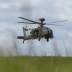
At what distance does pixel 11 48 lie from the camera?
267cm

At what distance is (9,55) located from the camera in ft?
8.11

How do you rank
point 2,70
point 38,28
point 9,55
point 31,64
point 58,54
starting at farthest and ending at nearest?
point 38,28, point 58,54, point 9,55, point 31,64, point 2,70

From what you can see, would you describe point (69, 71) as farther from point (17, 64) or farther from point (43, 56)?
point (43, 56)

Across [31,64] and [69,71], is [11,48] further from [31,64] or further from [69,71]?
[69,71]

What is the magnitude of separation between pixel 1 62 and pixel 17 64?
14 centimetres

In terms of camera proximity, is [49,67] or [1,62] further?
[1,62]

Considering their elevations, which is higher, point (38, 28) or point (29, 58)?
point (29, 58)

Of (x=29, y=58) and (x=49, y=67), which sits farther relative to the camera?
(x=29, y=58)

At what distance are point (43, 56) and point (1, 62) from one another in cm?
64

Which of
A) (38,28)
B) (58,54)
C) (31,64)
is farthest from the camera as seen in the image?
(38,28)

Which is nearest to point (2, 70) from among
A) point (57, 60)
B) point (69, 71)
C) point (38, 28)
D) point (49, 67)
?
point (49, 67)

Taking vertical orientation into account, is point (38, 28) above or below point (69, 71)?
below

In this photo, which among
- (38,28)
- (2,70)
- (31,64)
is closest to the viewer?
(2,70)

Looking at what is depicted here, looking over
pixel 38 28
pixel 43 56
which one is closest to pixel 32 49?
pixel 43 56
